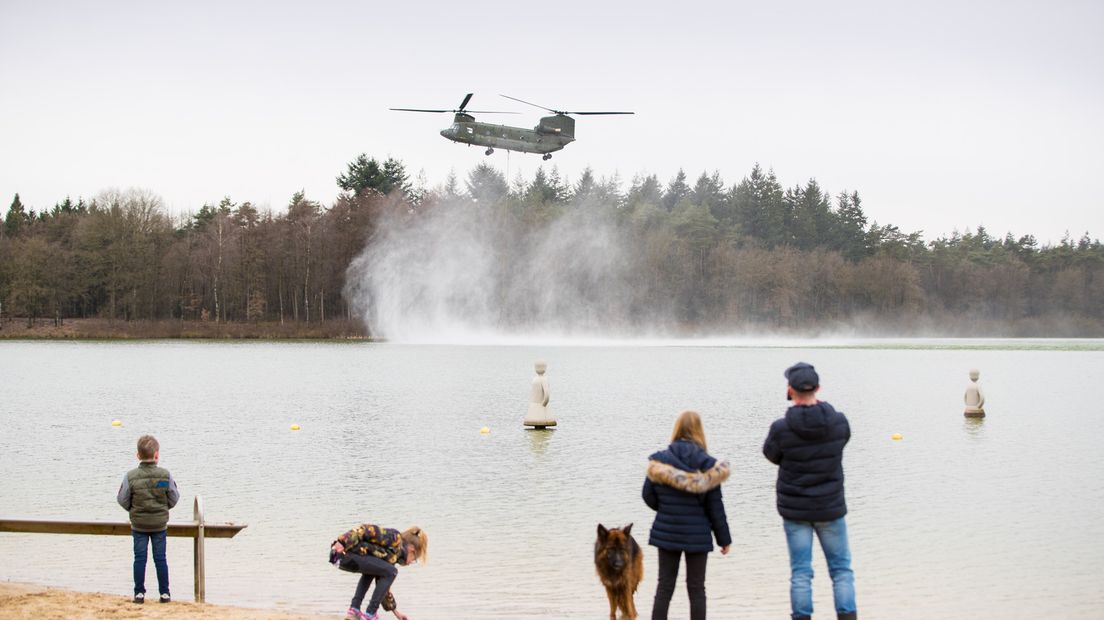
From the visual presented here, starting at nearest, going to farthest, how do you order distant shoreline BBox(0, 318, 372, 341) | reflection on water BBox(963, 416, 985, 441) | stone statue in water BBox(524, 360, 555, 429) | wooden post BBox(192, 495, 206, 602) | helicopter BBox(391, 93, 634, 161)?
wooden post BBox(192, 495, 206, 602)
stone statue in water BBox(524, 360, 555, 429)
reflection on water BBox(963, 416, 985, 441)
helicopter BBox(391, 93, 634, 161)
distant shoreline BBox(0, 318, 372, 341)

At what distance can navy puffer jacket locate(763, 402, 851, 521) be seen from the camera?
7.62m

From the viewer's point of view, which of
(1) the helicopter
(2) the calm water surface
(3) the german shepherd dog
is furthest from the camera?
(1) the helicopter

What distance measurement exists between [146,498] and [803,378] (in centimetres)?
556

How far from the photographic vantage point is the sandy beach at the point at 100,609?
883 cm

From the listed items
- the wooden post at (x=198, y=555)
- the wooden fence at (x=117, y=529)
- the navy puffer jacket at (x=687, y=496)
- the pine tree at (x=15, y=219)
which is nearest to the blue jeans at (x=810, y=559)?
the navy puffer jacket at (x=687, y=496)

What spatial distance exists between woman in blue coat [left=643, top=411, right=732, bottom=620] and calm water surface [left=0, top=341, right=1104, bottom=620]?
2.26m

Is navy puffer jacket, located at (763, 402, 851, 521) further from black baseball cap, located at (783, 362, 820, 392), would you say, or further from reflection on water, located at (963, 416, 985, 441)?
reflection on water, located at (963, 416, 985, 441)

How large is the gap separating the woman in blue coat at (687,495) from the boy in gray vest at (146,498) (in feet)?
13.7

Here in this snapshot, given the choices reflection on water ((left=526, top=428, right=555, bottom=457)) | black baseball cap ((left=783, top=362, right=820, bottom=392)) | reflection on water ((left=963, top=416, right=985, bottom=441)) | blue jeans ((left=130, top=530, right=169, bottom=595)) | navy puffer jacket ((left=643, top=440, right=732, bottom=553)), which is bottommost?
reflection on water ((left=963, top=416, right=985, bottom=441))

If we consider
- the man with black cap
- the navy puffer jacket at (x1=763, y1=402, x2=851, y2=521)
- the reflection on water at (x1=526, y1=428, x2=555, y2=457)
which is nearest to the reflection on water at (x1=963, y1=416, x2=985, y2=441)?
the reflection on water at (x1=526, y1=428, x2=555, y2=457)

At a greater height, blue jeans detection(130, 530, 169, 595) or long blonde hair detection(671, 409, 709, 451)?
long blonde hair detection(671, 409, 709, 451)

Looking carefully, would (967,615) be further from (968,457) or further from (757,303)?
(757,303)

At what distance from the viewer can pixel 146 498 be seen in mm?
9203

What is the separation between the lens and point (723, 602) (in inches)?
406
